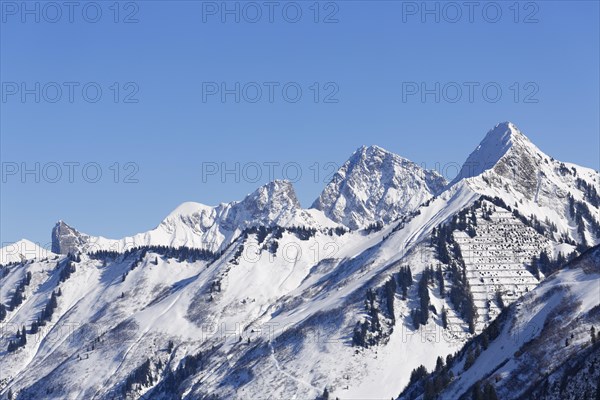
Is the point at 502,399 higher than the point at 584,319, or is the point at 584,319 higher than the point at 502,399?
the point at 584,319

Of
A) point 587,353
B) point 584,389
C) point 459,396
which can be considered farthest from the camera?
point 459,396

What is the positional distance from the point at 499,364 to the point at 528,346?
718cm

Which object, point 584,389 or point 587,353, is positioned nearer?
point 584,389

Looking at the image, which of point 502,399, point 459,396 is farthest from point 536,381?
point 459,396

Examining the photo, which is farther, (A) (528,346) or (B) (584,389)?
(A) (528,346)

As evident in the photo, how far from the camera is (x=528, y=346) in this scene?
19775 centimetres

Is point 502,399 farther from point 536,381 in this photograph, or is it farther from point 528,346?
point 528,346

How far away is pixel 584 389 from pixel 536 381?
21.6 meters

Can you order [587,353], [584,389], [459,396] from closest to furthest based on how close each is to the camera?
[584,389] → [587,353] → [459,396]

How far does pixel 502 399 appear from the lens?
181250mm

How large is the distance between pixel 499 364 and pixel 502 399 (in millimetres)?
17680

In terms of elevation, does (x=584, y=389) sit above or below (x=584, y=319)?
below

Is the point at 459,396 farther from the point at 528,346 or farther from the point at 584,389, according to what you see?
the point at 584,389

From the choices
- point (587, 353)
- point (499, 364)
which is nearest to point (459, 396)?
point (499, 364)
